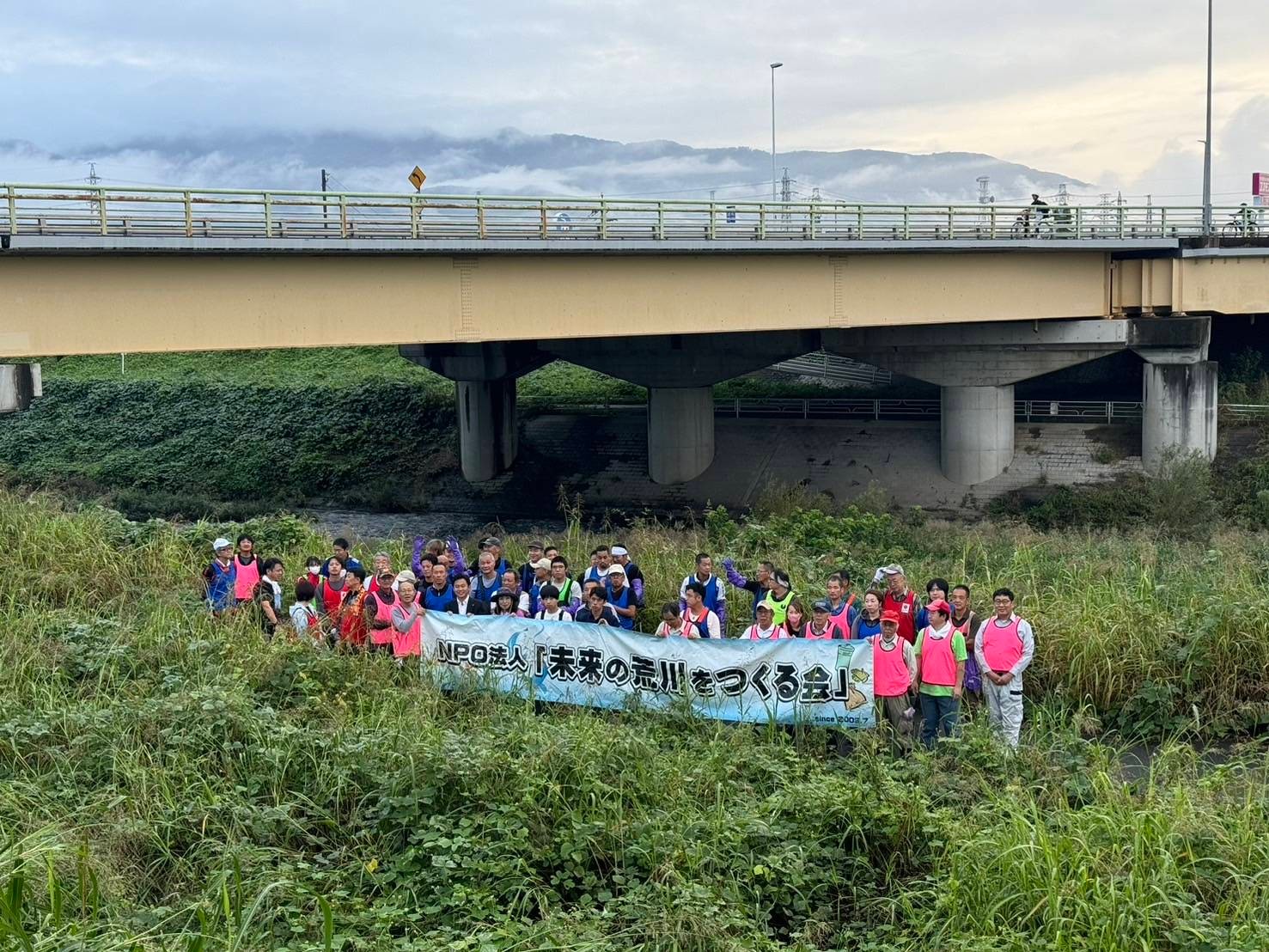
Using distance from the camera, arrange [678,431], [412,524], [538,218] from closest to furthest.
Result: [538,218]
[412,524]
[678,431]

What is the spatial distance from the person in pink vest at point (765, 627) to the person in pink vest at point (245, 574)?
5.35m

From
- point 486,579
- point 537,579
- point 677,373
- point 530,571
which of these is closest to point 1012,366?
point 677,373

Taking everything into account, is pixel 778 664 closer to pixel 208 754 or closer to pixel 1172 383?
pixel 208 754

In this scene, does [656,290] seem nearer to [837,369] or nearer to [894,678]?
[894,678]

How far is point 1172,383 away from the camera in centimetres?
3388

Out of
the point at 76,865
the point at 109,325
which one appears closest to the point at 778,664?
the point at 76,865

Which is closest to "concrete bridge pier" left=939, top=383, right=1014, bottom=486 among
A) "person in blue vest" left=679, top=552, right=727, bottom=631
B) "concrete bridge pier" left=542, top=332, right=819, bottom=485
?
"concrete bridge pier" left=542, top=332, right=819, bottom=485

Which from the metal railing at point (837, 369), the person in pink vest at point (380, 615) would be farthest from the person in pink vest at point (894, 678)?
the metal railing at point (837, 369)

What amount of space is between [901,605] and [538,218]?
51.1 ft

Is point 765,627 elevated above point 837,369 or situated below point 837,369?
below

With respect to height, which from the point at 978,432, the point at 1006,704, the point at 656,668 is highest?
the point at 978,432

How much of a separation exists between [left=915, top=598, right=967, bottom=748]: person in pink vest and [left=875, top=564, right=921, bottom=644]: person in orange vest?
501 mm

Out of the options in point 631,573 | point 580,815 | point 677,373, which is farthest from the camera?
point 677,373

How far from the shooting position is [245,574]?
14.2 meters
